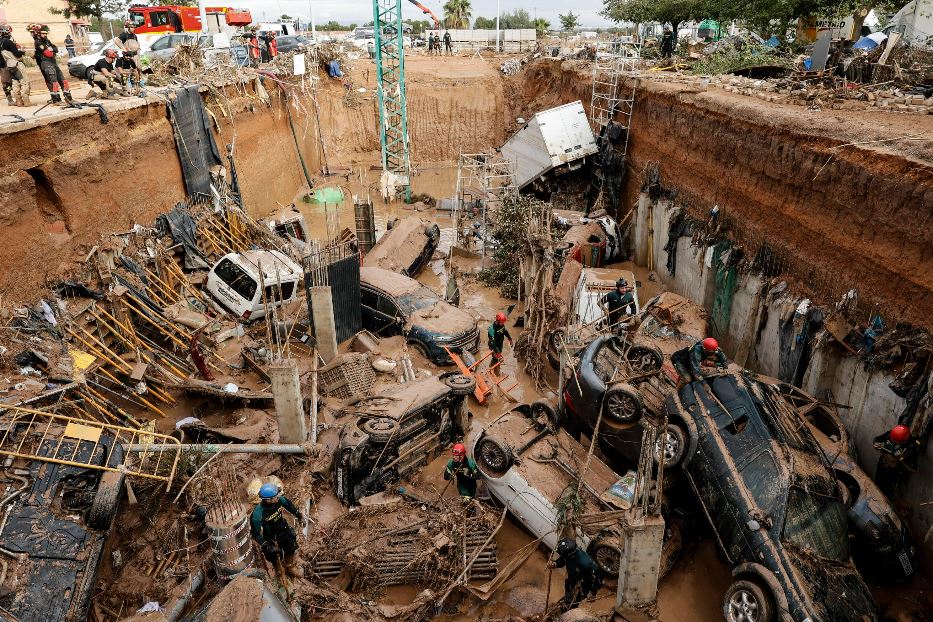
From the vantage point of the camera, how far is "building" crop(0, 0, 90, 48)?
3338 centimetres

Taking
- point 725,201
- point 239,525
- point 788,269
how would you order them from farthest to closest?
point 725,201 < point 788,269 < point 239,525

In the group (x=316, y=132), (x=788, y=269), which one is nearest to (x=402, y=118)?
(x=316, y=132)

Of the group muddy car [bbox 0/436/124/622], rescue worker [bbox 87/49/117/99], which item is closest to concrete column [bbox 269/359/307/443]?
muddy car [bbox 0/436/124/622]

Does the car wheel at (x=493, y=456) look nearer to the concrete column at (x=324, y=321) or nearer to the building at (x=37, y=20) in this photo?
the concrete column at (x=324, y=321)

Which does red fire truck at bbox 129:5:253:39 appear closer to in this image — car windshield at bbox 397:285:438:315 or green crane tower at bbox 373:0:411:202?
green crane tower at bbox 373:0:411:202

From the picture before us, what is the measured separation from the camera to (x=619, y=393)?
8516 mm

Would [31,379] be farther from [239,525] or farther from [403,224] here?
[403,224]

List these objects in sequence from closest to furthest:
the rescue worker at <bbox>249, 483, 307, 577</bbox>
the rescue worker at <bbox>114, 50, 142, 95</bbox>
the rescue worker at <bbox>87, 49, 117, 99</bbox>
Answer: the rescue worker at <bbox>249, 483, 307, 577</bbox>
the rescue worker at <bbox>87, 49, 117, 99</bbox>
the rescue worker at <bbox>114, 50, 142, 95</bbox>

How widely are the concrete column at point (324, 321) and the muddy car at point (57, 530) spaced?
4653mm

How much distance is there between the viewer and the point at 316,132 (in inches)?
1105

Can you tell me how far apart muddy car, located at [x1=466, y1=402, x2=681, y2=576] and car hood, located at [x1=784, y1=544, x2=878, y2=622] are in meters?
1.64

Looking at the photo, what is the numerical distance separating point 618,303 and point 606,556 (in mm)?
5974

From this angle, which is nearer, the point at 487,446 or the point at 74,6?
the point at 487,446

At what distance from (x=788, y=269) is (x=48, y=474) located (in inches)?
470
